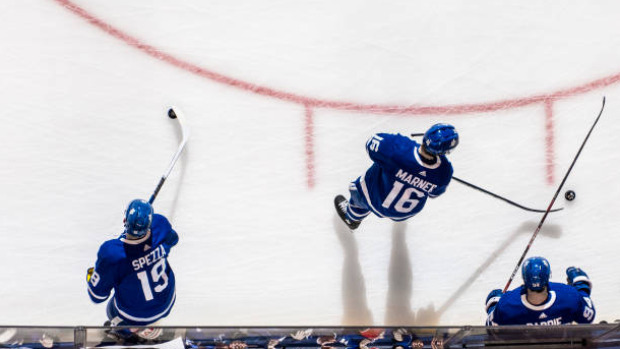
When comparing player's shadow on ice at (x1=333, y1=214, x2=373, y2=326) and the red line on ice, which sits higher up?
the red line on ice

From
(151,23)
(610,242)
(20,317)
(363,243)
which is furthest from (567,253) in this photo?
(20,317)

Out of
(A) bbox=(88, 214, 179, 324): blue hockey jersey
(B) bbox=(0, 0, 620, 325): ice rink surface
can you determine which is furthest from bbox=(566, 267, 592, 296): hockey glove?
(A) bbox=(88, 214, 179, 324): blue hockey jersey

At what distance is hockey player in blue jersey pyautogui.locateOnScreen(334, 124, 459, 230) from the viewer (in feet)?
13.6

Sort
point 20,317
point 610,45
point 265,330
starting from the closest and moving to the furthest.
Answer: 1. point 265,330
2. point 20,317
3. point 610,45

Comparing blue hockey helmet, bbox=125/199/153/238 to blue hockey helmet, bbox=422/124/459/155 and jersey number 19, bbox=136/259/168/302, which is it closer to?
jersey number 19, bbox=136/259/168/302

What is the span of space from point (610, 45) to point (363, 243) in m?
2.26

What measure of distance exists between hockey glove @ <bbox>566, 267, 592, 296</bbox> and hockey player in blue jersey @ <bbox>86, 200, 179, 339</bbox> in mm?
2335

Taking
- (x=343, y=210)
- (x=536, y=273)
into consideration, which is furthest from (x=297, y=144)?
(x=536, y=273)

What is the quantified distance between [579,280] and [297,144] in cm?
193

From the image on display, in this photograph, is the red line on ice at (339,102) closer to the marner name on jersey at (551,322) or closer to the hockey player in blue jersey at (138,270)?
the hockey player in blue jersey at (138,270)

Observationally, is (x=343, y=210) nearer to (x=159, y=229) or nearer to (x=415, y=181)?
(x=415, y=181)

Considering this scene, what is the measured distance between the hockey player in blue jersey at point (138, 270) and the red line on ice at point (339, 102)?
4.46 ft

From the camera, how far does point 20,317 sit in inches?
192

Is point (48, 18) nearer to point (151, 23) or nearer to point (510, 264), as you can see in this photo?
point (151, 23)
